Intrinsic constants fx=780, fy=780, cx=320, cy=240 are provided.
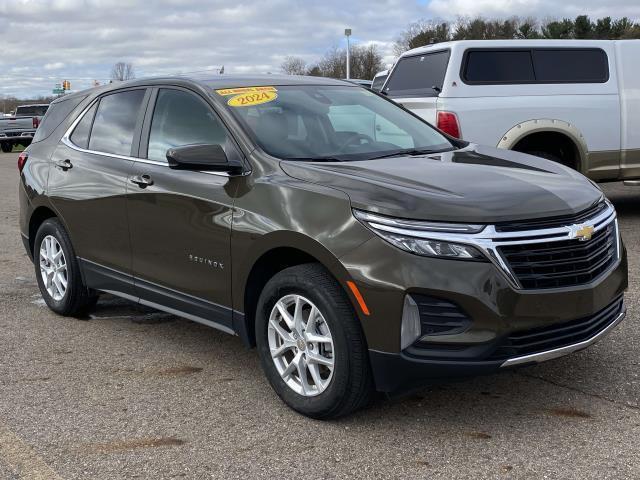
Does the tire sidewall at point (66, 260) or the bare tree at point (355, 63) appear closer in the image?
the tire sidewall at point (66, 260)

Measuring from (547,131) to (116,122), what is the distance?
17.0 ft

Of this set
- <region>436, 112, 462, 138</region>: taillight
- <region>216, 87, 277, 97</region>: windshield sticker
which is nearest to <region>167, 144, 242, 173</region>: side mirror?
<region>216, 87, 277, 97</region>: windshield sticker

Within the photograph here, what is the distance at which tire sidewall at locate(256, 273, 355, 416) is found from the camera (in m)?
3.54

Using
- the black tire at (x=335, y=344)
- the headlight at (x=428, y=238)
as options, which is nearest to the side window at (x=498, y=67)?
the black tire at (x=335, y=344)

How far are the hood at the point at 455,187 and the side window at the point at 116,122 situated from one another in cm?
153

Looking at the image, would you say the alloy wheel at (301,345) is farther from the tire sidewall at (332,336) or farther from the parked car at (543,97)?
the parked car at (543,97)

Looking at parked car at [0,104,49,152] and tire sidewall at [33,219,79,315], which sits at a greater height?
tire sidewall at [33,219,79,315]

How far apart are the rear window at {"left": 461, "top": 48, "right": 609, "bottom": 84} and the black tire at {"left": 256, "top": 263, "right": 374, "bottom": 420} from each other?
5565 mm

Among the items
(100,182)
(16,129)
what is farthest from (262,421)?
(16,129)

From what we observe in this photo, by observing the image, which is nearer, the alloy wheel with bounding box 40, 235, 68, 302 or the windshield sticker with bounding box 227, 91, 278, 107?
the windshield sticker with bounding box 227, 91, 278, 107

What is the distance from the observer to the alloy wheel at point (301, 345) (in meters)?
3.71

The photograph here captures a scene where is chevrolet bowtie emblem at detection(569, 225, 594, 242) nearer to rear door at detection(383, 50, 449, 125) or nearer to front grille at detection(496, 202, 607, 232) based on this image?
front grille at detection(496, 202, 607, 232)

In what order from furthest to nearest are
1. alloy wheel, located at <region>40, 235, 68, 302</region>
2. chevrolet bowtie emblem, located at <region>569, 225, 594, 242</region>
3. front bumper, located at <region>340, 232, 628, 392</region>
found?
1. alloy wheel, located at <region>40, 235, 68, 302</region>
2. chevrolet bowtie emblem, located at <region>569, 225, 594, 242</region>
3. front bumper, located at <region>340, 232, 628, 392</region>

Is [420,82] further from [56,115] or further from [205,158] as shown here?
[205,158]
